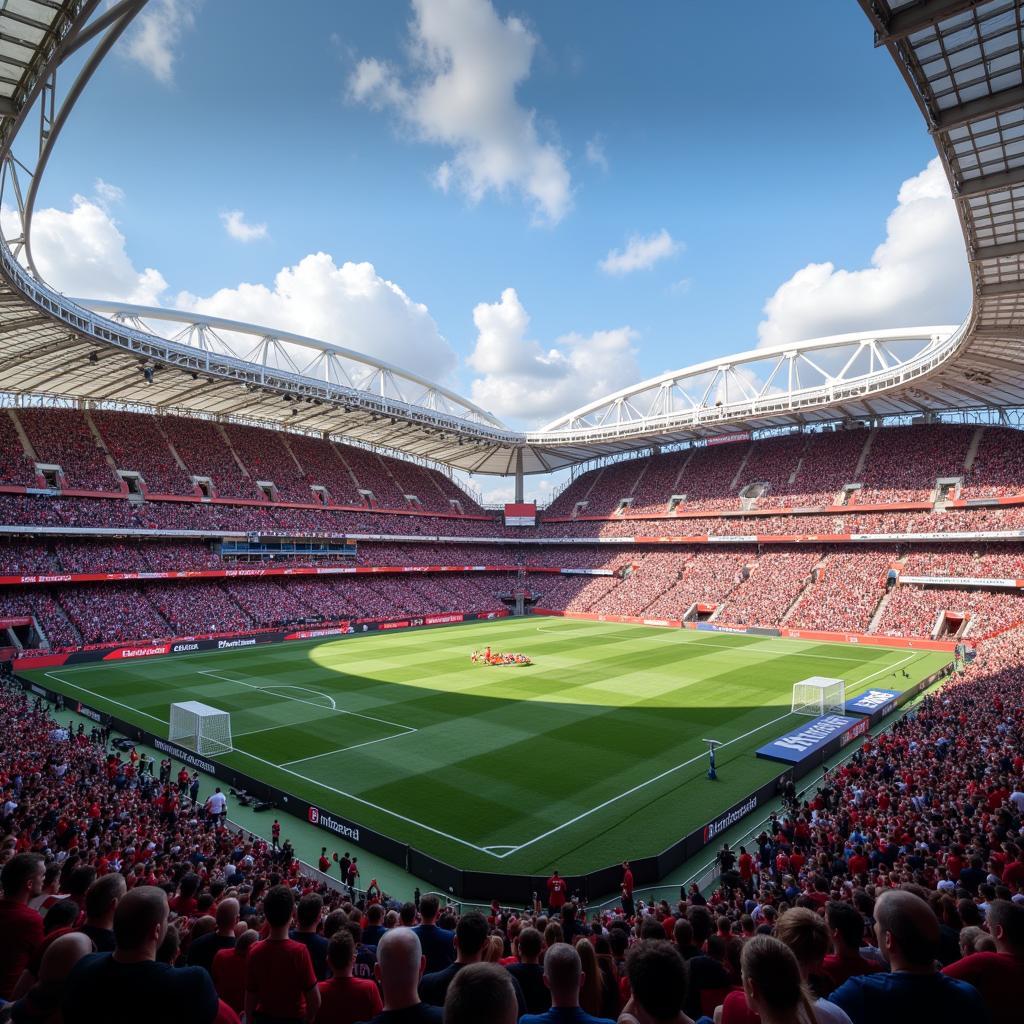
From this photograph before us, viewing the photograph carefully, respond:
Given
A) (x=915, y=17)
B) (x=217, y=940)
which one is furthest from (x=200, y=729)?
(x=915, y=17)

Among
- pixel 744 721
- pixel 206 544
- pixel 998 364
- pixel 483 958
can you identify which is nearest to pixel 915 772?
pixel 744 721

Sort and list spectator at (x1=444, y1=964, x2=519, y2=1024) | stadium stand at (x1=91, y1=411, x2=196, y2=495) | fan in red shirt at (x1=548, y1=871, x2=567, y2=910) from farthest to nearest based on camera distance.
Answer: stadium stand at (x1=91, y1=411, x2=196, y2=495) → fan in red shirt at (x1=548, y1=871, x2=567, y2=910) → spectator at (x1=444, y1=964, x2=519, y2=1024)

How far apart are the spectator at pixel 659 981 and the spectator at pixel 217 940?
12.9ft

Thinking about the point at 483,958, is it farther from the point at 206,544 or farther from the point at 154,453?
the point at 154,453

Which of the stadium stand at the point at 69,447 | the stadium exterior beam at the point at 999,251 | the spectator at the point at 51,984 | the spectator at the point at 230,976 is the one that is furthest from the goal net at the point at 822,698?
the stadium stand at the point at 69,447

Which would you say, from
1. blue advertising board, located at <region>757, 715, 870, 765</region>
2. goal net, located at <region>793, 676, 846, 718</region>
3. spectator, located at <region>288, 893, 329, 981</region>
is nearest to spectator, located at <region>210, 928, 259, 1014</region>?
spectator, located at <region>288, 893, 329, 981</region>

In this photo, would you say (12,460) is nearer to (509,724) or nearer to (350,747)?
(350,747)

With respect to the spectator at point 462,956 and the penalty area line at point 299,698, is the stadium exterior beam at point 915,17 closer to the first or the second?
the spectator at point 462,956

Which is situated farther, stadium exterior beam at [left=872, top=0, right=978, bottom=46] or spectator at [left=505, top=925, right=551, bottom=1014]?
stadium exterior beam at [left=872, top=0, right=978, bottom=46]

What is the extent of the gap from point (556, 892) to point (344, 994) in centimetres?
1132

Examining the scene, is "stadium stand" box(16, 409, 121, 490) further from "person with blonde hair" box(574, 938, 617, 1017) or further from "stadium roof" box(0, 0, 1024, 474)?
"person with blonde hair" box(574, 938, 617, 1017)

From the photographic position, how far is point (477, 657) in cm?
4128

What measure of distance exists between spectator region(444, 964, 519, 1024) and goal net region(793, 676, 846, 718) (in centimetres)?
2939

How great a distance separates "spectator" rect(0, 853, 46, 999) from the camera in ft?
15.2
